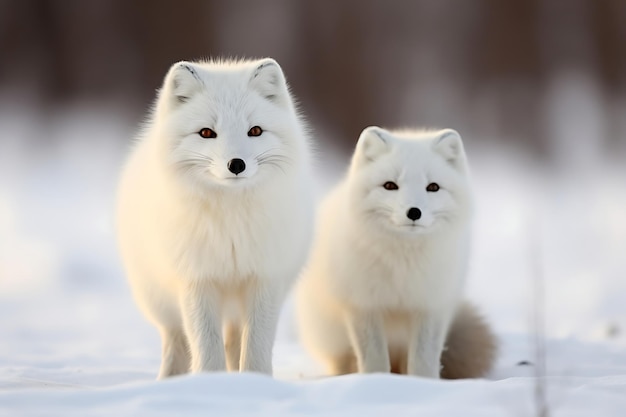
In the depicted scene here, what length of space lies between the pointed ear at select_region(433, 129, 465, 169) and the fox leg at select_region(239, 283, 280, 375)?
1090 mm

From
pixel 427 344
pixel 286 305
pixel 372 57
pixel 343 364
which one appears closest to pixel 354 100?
pixel 372 57

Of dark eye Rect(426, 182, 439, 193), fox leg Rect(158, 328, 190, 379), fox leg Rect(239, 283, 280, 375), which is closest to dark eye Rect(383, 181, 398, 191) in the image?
dark eye Rect(426, 182, 439, 193)

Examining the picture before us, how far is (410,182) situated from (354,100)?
5.32m

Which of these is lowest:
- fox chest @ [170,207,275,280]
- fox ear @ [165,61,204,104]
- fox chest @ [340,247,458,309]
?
fox chest @ [340,247,458,309]

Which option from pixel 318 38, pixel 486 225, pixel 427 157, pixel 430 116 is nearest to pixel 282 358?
pixel 427 157

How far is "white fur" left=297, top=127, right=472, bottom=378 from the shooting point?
3.88 m

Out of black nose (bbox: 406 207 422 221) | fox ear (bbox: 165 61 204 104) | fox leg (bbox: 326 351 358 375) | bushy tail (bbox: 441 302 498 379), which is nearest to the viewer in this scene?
fox ear (bbox: 165 61 204 104)

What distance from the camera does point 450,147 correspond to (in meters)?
4.03

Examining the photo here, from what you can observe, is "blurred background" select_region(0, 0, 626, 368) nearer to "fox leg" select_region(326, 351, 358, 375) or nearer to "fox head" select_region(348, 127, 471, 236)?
"fox leg" select_region(326, 351, 358, 375)

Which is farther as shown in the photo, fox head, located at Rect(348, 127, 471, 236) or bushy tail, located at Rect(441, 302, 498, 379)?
bushy tail, located at Rect(441, 302, 498, 379)

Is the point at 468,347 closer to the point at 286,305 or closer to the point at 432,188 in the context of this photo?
the point at 432,188

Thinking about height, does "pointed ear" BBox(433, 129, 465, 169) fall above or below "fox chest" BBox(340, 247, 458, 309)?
above

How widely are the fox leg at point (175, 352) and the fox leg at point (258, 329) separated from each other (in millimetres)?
521

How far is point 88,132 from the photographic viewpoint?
9.02 meters
